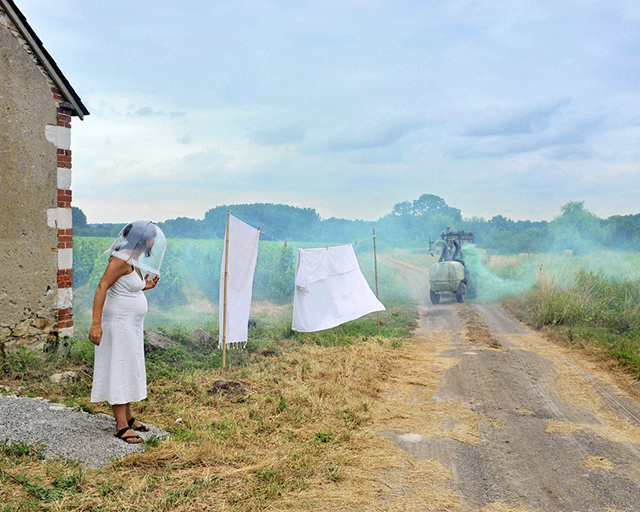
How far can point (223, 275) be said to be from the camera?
783cm

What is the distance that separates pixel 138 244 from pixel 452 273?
14953mm

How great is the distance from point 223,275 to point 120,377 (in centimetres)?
354

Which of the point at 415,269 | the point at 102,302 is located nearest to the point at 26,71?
the point at 102,302

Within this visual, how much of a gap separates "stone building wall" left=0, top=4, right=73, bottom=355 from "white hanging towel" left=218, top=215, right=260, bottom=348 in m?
2.64

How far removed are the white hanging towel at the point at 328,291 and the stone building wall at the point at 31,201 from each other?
448cm

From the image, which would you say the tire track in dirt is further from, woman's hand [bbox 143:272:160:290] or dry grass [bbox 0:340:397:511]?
woman's hand [bbox 143:272:160:290]

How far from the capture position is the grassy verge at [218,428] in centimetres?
348

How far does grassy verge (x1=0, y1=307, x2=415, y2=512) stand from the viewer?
3.48 metres

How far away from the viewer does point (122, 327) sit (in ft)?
14.3

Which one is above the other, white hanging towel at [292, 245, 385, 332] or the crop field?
white hanging towel at [292, 245, 385, 332]

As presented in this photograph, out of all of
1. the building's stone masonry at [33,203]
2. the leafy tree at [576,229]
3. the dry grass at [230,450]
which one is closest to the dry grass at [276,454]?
the dry grass at [230,450]

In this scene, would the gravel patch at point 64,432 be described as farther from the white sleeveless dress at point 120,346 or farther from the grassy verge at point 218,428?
the white sleeveless dress at point 120,346

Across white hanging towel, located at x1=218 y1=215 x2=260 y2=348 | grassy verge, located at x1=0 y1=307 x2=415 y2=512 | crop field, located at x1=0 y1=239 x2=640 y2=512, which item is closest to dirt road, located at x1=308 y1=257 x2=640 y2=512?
crop field, located at x1=0 y1=239 x2=640 y2=512

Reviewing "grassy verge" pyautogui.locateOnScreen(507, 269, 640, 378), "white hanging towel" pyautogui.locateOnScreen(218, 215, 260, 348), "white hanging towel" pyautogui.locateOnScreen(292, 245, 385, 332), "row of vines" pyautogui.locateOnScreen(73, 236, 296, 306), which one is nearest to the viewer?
"white hanging towel" pyautogui.locateOnScreen(218, 215, 260, 348)
